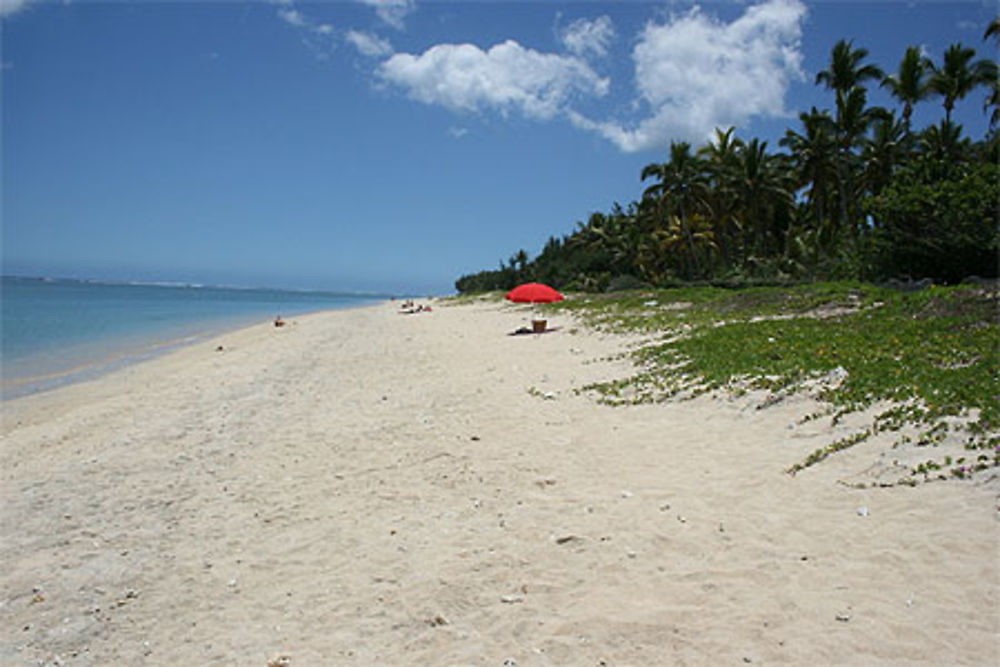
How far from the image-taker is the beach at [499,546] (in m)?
3.84

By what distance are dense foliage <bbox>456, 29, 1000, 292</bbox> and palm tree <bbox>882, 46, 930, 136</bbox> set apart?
0.07 m

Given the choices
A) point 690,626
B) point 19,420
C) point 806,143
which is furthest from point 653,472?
point 806,143

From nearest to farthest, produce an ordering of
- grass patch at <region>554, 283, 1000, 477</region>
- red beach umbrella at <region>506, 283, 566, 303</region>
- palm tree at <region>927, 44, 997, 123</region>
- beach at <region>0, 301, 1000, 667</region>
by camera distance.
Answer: beach at <region>0, 301, 1000, 667</region> → grass patch at <region>554, 283, 1000, 477</region> → red beach umbrella at <region>506, 283, 566, 303</region> → palm tree at <region>927, 44, 997, 123</region>

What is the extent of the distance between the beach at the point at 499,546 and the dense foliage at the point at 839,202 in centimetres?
1767

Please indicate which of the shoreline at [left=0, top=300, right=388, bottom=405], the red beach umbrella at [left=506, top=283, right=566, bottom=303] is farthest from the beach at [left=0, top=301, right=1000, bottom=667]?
the red beach umbrella at [left=506, top=283, right=566, bottom=303]

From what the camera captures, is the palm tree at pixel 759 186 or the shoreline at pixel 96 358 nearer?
the shoreline at pixel 96 358

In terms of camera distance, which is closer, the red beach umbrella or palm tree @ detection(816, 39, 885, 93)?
the red beach umbrella

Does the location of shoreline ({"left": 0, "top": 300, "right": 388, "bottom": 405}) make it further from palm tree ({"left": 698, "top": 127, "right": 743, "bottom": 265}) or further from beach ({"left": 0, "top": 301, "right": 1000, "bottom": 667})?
palm tree ({"left": 698, "top": 127, "right": 743, "bottom": 265})

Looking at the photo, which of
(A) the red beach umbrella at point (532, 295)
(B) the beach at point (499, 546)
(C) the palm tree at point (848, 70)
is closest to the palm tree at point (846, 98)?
(C) the palm tree at point (848, 70)

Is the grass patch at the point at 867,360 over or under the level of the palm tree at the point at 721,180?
under

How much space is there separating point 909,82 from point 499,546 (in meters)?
47.8

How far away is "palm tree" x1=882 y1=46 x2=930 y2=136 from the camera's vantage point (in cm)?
3934

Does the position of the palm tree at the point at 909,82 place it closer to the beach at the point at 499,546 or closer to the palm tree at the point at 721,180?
the palm tree at the point at 721,180

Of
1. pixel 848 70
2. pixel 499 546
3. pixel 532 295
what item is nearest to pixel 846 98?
pixel 848 70
